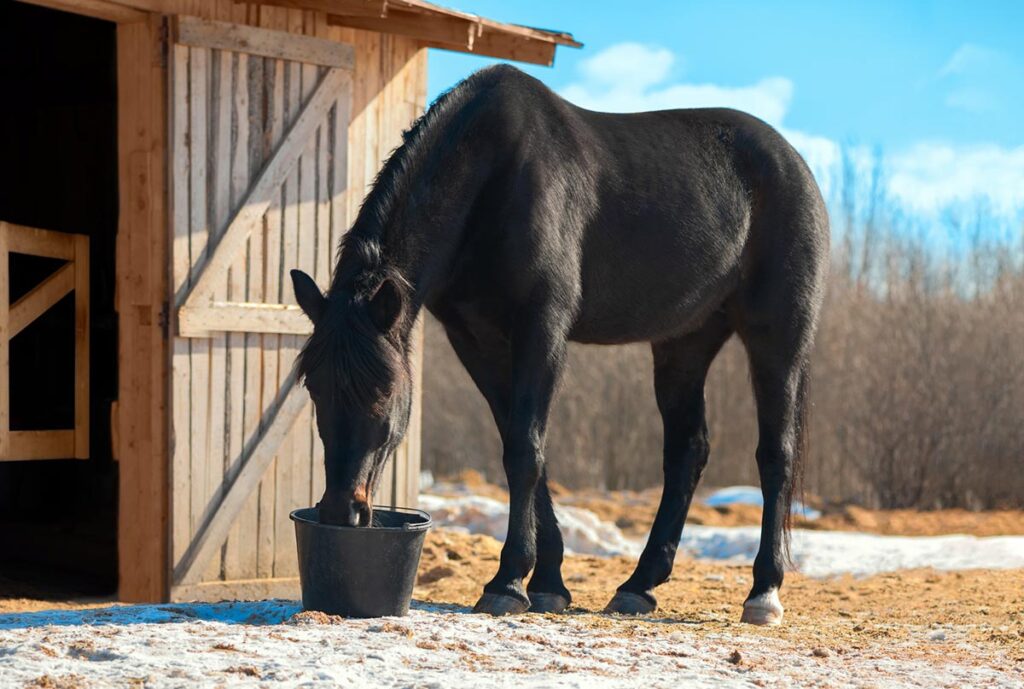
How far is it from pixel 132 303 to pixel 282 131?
139cm

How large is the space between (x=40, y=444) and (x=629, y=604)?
3.52 metres

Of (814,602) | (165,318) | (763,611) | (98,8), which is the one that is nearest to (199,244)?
(165,318)

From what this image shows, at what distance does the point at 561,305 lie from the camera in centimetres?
530

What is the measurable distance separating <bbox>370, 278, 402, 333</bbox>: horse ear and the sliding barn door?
2.54m

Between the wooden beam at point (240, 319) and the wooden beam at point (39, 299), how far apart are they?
891 mm

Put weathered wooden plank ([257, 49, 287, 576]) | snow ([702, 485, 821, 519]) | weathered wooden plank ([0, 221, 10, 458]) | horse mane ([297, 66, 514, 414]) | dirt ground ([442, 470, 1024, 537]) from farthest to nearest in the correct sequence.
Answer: snow ([702, 485, 821, 519]), dirt ground ([442, 470, 1024, 537]), weathered wooden plank ([257, 49, 287, 576]), weathered wooden plank ([0, 221, 10, 458]), horse mane ([297, 66, 514, 414])

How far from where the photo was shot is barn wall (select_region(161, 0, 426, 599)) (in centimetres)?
688

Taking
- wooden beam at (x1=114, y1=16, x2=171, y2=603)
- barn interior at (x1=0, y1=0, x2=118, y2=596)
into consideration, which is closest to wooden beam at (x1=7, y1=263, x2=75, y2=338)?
wooden beam at (x1=114, y1=16, x2=171, y2=603)

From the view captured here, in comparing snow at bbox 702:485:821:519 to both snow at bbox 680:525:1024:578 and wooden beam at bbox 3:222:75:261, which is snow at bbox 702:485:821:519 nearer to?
snow at bbox 680:525:1024:578

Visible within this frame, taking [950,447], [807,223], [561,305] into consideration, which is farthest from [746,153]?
[950,447]

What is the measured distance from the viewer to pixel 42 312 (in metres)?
7.01

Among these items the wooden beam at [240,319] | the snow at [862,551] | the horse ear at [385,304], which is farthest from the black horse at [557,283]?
the snow at [862,551]

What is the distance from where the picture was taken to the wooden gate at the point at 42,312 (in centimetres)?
671

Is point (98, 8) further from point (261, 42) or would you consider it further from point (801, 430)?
point (801, 430)
